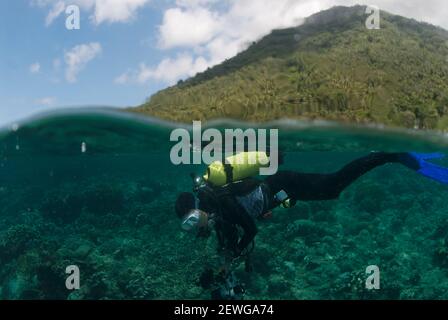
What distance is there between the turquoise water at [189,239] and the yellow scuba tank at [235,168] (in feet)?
18.6

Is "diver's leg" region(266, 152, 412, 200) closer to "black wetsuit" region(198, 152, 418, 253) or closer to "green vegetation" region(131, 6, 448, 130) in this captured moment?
"black wetsuit" region(198, 152, 418, 253)

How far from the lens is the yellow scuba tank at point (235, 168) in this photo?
7.14 metres

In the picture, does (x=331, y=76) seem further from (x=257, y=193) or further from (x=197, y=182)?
(x=197, y=182)

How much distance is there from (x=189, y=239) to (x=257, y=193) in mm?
8784

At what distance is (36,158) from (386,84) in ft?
75.2

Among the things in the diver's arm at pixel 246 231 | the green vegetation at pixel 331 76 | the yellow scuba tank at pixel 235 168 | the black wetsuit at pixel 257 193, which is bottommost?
the diver's arm at pixel 246 231

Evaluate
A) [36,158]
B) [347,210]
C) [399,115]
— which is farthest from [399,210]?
[36,158]

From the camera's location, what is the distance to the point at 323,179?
8.20 m

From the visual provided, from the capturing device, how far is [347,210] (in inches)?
766

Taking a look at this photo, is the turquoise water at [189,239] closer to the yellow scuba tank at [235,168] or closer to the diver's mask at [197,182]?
the yellow scuba tank at [235,168]

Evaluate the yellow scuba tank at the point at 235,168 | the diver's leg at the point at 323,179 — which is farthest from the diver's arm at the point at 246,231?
the diver's leg at the point at 323,179

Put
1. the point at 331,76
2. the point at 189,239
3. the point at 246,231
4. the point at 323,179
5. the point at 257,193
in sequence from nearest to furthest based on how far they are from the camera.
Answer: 1. the point at 246,231
2. the point at 257,193
3. the point at 323,179
4. the point at 331,76
5. the point at 189,239

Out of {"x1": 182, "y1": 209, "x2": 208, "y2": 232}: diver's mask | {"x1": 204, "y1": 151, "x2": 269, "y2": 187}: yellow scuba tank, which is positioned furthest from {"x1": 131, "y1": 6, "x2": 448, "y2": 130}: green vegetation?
{"x1": 182, "y1": 209, "x2": 208, "y2": 232}: diver's mask

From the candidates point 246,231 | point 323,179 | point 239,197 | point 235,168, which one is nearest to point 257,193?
point 239,197
